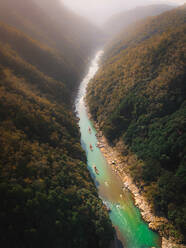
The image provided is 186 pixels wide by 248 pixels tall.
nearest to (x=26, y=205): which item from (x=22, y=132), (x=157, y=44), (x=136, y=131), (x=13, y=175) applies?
(x=13, y=175)

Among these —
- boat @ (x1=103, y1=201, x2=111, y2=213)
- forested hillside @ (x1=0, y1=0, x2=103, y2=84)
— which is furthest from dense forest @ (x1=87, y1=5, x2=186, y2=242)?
forested hillside @ (x1=0, y1=0, x2=103, y2=84)

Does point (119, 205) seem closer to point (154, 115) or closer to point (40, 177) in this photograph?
point (40, 177)

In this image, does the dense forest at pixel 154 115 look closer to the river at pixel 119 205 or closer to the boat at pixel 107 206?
the river at pixel 119 205

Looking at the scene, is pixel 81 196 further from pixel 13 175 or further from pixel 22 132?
pixel 22 132

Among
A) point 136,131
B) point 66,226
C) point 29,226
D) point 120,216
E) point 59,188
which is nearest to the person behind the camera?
point 29,226

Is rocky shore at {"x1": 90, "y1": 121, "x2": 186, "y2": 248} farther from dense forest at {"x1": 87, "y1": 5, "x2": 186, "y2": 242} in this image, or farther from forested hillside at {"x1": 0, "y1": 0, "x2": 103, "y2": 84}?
forested hillside at {"x1": 0, "y1": 0, "x2": 103, "y2": 84}
